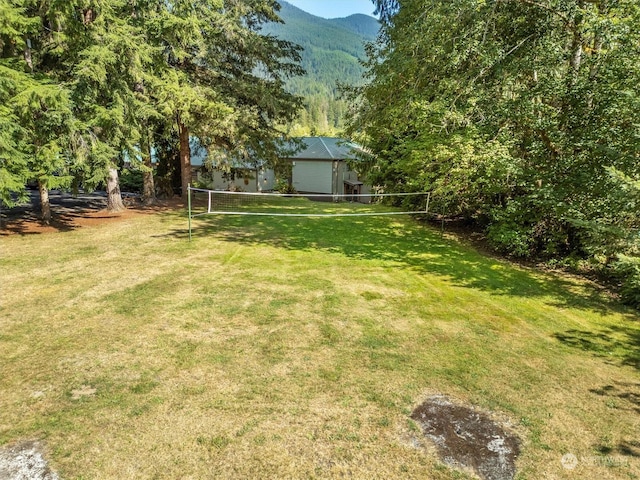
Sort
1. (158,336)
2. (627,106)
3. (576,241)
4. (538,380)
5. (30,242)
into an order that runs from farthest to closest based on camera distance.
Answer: (30,242) < (576,241) < (627,106) < (158,336) < (538,380)

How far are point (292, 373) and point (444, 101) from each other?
798 cm

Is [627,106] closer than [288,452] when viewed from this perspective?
No

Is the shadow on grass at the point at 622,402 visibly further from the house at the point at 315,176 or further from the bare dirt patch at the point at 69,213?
the house at the point at 315,176

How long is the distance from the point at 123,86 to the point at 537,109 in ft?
38.6

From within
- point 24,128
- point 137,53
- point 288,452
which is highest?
point 137,53

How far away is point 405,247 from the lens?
10.9 metres

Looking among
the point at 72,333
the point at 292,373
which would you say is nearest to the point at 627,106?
the point at 292,373

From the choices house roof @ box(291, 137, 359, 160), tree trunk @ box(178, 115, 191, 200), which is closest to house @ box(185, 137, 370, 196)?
house roof @ box(291, 137, 359, 160)

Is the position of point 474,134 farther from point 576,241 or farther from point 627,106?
point 576,241

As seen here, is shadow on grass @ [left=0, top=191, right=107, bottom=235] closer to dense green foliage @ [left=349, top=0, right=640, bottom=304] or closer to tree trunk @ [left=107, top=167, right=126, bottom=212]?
tree trunk @ [left=107, top=167, right=126, bottom=212]

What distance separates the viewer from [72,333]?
5496 mm

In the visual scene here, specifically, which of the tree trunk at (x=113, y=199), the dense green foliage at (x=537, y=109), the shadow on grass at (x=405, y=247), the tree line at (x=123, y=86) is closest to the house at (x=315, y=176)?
the tree line at (x=123, y=86)

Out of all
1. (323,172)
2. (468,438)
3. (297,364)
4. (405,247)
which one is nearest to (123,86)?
(405,247)

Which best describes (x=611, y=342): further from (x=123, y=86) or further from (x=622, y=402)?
(x=123, y=86)
